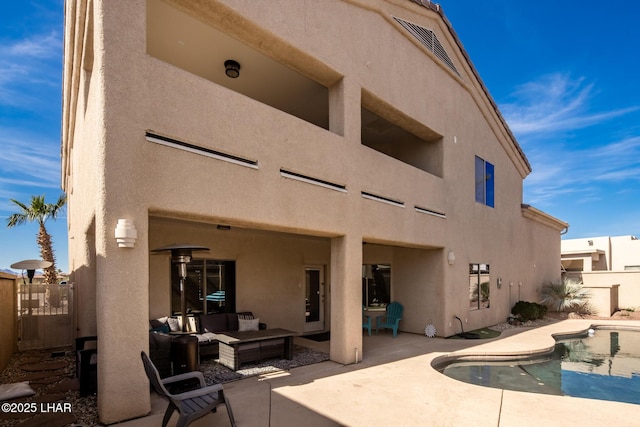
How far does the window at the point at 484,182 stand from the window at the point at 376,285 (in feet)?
16.3

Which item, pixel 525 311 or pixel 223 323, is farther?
pixel 525 311

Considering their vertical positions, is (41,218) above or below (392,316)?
above

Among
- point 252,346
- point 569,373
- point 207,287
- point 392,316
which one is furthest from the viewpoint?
point 392,316

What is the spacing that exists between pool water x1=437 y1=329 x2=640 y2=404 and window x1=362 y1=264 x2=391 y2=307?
4706 millimetres

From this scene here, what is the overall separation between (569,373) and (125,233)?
34.2 ft

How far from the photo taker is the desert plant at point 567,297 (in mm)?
18562

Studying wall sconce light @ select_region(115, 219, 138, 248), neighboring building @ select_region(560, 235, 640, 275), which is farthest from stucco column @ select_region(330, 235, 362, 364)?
neighboring building @ select_region(560, 235, 640, 275)

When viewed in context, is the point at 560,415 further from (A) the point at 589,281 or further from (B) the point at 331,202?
(A) the point at 589,281

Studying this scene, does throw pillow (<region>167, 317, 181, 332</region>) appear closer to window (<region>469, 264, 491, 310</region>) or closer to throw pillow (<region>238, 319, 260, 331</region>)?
throw pillow (<region>238, 319, 260, 331</region>)

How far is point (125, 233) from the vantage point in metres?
4.97

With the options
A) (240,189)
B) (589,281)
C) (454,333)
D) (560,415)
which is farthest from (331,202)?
(589,281)

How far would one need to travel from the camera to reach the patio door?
1295cm

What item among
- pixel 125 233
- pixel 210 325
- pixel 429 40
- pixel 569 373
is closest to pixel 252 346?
pixel 210 325

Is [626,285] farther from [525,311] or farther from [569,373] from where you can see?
[569,373]
